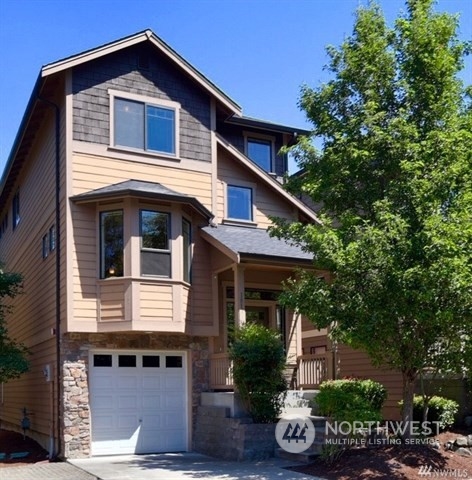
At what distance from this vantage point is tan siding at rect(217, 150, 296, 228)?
55.0ft

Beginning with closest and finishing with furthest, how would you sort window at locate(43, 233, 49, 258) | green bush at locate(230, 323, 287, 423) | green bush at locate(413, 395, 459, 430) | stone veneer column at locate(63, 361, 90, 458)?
1. green bush at locate(413, 395, 459, 430)
2. green bush at locate(230, 323, 287, 423)
3. stone veneer column at locate(63, 361, 90, 458)
4. window at locate(43, 233, 49, 258)

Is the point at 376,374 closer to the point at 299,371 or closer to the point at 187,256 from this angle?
the point at 299,371

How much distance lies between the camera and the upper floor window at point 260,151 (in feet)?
62.4

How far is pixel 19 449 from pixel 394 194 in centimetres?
1096

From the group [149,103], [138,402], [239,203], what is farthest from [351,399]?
[149,103]

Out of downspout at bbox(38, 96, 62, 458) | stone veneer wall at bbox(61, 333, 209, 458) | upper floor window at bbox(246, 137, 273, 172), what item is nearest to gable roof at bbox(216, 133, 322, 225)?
upper floor window at bbox(246, 137, 273, 172)

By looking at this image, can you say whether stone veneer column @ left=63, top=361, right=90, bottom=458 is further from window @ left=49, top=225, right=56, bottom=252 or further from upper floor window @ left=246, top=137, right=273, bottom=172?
upper floor window @ left=246, top=137, right=273, bottom=172

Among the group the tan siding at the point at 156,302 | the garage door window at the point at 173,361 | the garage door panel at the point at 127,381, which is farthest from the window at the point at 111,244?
the garage door window at the point at 173,361

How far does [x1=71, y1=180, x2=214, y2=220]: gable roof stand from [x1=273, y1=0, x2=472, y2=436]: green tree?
9.80 ft

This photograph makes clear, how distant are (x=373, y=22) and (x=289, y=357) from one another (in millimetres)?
8468

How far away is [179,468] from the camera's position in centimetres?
1210

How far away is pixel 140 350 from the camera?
14.7 metres

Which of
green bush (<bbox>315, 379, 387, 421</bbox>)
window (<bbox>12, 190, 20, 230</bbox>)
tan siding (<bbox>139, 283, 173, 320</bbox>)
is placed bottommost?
Result: green bush (<bbox>315, 379, 387, 421</bbox>)

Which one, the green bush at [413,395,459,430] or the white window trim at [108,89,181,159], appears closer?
the green bush at [413,395,459,430]
